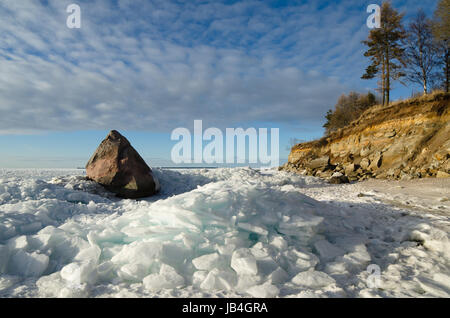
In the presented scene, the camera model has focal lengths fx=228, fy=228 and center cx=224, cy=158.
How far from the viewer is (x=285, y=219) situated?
2346 millimetres

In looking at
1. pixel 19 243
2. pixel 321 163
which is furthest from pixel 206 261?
pixel 321 163

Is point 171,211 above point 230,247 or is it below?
above

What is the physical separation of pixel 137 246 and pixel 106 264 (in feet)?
0.85

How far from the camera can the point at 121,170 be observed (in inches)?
263

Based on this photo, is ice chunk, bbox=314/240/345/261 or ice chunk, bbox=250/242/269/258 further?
ice chunk, bbox=314/240/345/261

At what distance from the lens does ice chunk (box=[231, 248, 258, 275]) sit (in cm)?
177

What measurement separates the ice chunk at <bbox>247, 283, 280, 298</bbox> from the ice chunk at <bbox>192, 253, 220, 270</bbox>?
365mm

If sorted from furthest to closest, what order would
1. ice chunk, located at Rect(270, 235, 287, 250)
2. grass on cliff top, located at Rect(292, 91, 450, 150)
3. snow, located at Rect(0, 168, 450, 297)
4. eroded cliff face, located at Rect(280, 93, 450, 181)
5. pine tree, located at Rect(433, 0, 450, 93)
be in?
pine tree, located at Rect(433, 0, 450, 93), grass on cliff top, located at Rect(292, 91, 450, 150), eroded cliff face, located at Rect(280, 93, 450, 181), ice chunk, located at Rect(270, 235, 287, 250), snow, located at Rect(0, 168, 450, 297)

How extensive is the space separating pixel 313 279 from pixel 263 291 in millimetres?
453

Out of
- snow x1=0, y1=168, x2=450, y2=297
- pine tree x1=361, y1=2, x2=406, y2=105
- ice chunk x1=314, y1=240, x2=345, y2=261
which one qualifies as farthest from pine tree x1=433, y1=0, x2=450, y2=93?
ice chunk x1=314, y1=240, x2=345, y2=261

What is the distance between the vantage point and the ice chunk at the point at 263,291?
61.9 inches

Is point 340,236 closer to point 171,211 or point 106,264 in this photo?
point 171,211

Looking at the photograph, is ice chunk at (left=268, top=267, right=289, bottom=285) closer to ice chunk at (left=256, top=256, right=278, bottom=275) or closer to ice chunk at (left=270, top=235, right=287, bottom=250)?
ice chunk at (left=256, top=256, right=278, bottom=275)
